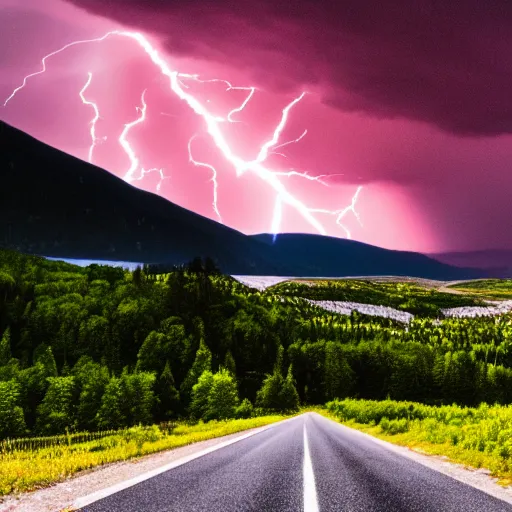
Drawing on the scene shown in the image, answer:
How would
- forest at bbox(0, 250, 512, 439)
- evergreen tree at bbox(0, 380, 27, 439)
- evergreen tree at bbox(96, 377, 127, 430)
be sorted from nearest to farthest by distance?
evergreen tree at bbox(0, 380, 27, 439) → evergreen tree at bbox(96, 377, 127, 430) → forest at bbox(0, 250, 512, 439)

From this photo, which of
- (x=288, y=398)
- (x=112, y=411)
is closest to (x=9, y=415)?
(x=112, y=411)

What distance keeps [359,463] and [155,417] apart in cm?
11034

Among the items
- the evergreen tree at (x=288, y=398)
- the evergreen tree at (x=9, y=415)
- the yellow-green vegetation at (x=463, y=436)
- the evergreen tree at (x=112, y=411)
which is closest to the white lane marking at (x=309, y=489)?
the yellow-green vegetation at (x=463, y=436)

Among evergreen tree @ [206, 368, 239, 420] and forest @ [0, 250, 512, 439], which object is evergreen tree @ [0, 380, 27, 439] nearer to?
forest @ [0, 250, 512, 439]

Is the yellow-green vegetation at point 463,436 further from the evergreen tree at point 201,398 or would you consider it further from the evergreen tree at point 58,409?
the evergreen tree at point 58,409

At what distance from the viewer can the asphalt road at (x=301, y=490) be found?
785 centimetres

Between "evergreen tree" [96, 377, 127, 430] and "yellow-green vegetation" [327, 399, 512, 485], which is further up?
"yellow-green vegetation" [327, 399, 512, 485]

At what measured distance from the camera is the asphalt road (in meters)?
7.85

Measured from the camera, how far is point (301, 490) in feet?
29.2

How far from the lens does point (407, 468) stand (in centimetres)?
1187

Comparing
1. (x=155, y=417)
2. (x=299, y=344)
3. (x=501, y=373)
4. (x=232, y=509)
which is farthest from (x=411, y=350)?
(x=232, y=509)

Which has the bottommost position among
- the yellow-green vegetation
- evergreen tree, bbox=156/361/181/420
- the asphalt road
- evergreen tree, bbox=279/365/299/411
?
evergreen tree, bbox=156/361/181/420

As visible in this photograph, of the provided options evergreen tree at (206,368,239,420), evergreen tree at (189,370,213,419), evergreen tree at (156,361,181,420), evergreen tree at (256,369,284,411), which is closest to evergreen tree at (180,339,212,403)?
evergreen tree at (156,361,181,420)

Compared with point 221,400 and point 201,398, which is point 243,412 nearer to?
point 221,400
